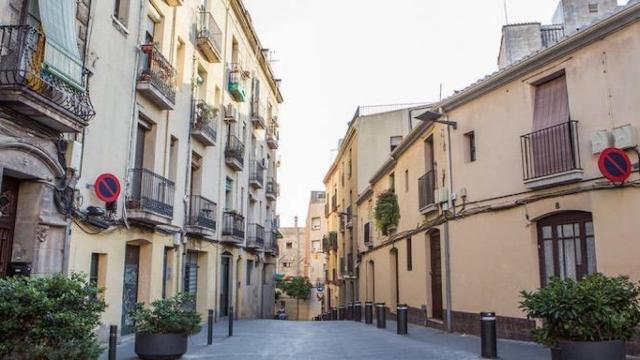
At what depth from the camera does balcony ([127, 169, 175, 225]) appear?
42.6ft

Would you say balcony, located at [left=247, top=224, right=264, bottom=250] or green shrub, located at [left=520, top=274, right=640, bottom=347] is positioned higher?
balcony, located at [left=247, top=224, right=264, bottom=250]

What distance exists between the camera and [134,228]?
13398 mm

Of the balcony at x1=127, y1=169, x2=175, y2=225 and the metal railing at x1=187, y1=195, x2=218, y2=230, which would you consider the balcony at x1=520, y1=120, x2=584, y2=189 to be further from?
the metal railing at x1=187, y1=195, x2=218, y2=230

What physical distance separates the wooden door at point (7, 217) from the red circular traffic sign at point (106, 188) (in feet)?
5.41

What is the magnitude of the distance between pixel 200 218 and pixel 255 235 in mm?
9548

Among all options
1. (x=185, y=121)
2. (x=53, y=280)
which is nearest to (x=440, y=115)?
(x=185, y=121)

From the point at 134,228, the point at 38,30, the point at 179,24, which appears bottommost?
the point at 134,228

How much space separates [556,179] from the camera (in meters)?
10.5

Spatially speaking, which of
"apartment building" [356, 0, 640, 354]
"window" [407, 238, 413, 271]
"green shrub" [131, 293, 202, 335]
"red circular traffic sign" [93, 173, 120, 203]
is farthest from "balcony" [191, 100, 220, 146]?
"green shrub" [131, 293, 202, 335]

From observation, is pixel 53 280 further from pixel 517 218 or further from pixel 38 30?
pixel 517 218

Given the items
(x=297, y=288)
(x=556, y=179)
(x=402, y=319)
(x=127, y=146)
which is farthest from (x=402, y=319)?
(x=297, y=288)

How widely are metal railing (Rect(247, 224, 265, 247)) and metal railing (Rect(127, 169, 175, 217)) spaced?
1169 centimetres

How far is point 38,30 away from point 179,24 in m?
7.78

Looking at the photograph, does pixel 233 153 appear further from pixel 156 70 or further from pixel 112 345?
pixel 112 345
